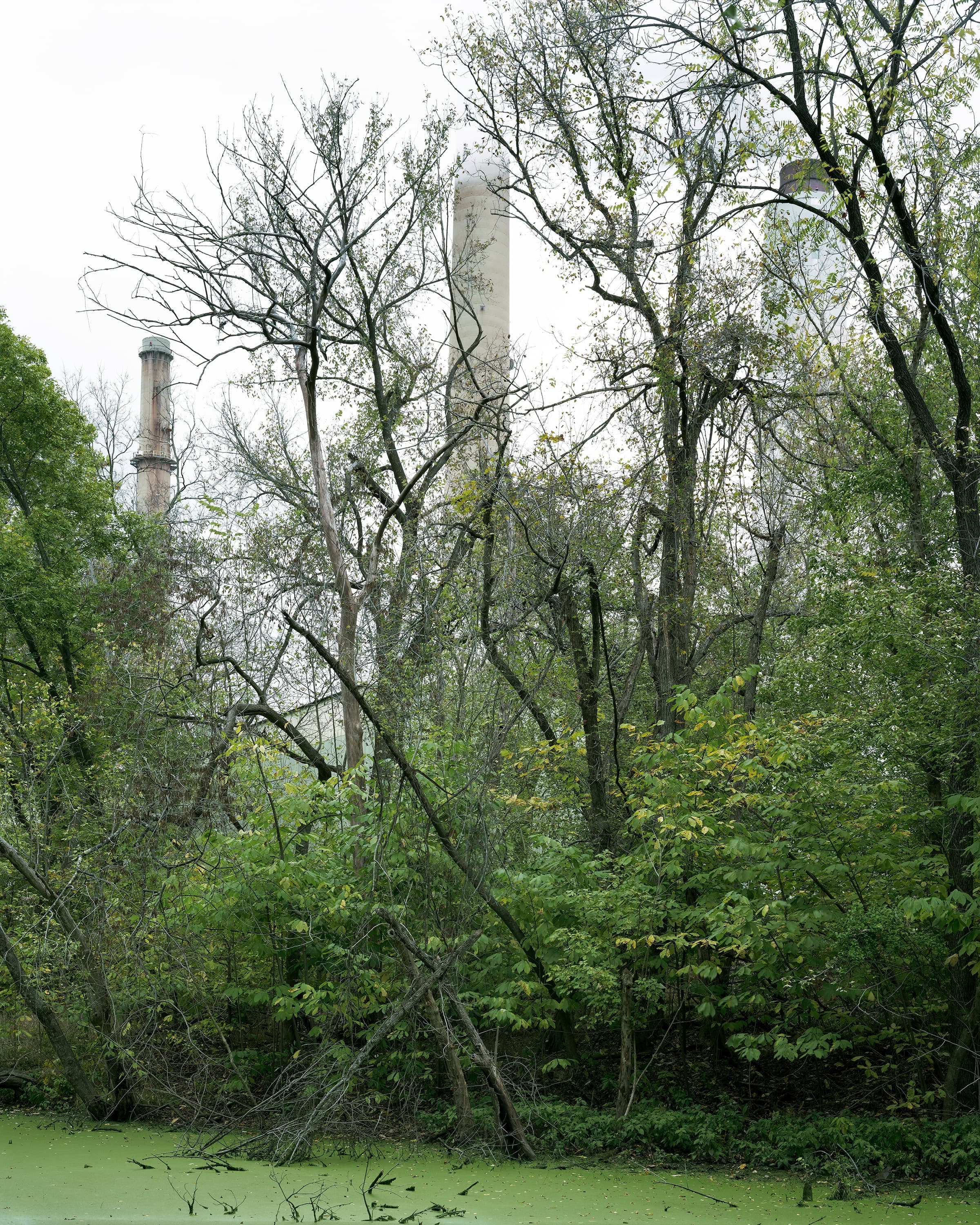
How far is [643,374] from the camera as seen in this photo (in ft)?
43.9

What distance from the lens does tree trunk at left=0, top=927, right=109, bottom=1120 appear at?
883cm

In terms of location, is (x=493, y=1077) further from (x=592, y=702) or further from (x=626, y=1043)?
(x=592, y=702)

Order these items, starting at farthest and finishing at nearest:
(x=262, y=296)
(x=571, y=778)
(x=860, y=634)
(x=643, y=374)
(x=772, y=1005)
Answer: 1. (x=643, y=374)
2. (x=262, y=296)
3. (x=571, y=778)
4. (x=772, y=1005)
5. (x=860, y=634)

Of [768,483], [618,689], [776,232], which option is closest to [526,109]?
[776,232]

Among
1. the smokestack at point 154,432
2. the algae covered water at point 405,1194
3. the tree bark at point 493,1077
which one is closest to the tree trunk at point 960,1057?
the algae covered water at point 405,1194

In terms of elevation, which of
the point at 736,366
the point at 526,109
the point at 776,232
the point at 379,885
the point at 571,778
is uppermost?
the point at 526,109

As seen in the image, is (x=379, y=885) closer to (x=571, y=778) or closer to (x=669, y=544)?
(x=571, y=778)

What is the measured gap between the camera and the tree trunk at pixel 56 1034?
8.83 m

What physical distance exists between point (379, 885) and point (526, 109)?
32.3ft

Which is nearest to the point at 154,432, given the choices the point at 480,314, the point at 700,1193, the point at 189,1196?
the point at 480,314

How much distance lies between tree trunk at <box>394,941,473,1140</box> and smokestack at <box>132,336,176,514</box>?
20783mm

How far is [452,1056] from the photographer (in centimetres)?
857

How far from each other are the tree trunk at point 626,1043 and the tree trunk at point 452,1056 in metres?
1.28

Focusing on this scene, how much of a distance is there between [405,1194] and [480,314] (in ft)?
55.1
